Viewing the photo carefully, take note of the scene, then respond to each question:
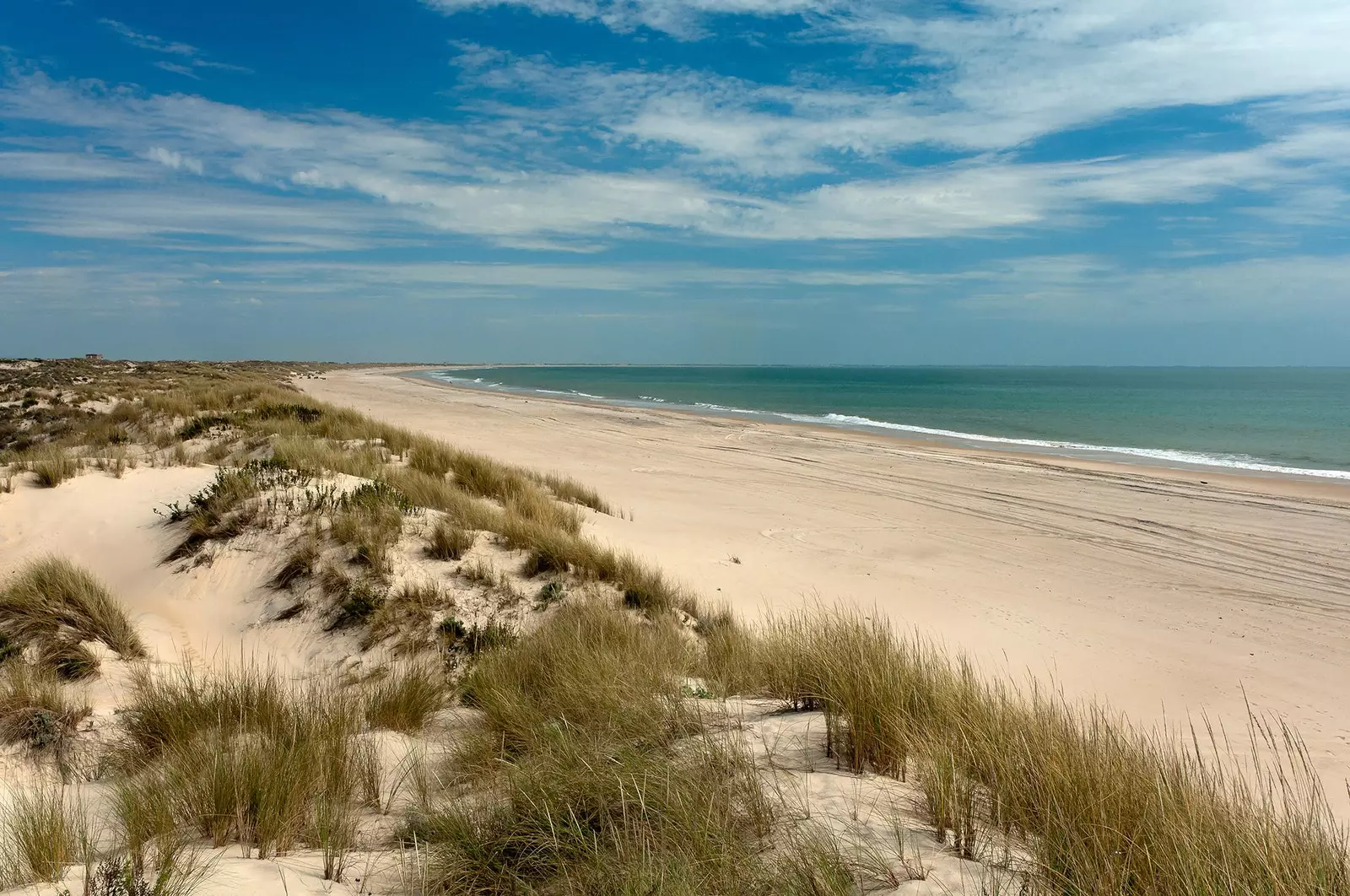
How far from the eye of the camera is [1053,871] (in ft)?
7.81

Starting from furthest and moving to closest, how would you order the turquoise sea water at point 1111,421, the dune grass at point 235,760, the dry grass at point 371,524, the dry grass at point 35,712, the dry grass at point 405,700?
the turquoise sea water at point 1111,421
the dry grass at point 371,524
the dry grass at point 405,700
the dry grass at point 35,712
the dune grass at point 235,760

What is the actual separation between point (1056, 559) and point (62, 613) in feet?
38.3

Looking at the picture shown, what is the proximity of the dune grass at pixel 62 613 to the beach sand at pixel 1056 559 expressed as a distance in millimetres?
5249

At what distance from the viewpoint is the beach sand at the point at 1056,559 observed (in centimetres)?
679

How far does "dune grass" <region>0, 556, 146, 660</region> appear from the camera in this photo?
5828mm

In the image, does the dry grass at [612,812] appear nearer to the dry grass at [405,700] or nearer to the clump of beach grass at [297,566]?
the dry grass at [405,700]

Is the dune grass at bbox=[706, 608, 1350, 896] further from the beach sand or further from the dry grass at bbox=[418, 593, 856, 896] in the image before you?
the beach sand

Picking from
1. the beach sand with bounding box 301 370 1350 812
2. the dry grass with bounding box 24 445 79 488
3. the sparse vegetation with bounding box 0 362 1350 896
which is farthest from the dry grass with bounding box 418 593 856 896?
the dry grass with bounding box 24 445 79 488

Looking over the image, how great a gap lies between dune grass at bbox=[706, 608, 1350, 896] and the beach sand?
7.93 ft

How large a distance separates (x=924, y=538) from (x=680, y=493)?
16.4 ft

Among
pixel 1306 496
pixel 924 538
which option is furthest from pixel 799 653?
pixel 1306 496

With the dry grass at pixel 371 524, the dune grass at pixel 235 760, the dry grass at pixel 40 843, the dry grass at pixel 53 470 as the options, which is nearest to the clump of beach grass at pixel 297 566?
the dry grass at pixel 371 524

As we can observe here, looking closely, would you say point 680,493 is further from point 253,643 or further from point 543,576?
point 253,643

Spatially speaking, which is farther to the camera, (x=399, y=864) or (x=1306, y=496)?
(x=1306, y=496)
